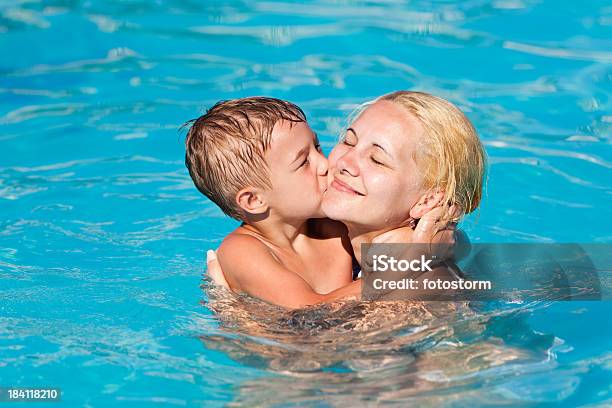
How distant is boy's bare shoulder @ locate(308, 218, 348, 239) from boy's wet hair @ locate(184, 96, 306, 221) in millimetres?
516

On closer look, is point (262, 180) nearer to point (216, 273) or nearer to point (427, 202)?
point (216, 273)

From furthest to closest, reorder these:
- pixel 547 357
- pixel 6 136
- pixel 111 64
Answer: pixel 111 64 → pixel 6 136 → pixel 547 357

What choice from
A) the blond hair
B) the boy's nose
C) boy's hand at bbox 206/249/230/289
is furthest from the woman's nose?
boy's hand at bbox 206/249/230/289

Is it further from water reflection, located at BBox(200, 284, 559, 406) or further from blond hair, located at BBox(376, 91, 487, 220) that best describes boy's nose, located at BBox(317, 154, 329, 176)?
water reflection, located at BBox(200, 284, 559, 406)

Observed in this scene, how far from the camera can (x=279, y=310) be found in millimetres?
4738

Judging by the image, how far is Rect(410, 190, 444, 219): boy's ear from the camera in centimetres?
466

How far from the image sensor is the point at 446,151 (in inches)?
181

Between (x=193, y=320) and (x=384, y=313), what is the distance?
994 millimetres

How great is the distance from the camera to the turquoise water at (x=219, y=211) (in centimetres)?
450

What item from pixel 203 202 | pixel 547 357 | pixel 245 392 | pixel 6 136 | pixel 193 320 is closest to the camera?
pixel 245 392

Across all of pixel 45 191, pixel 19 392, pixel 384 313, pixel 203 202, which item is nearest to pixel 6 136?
pixel 45 191

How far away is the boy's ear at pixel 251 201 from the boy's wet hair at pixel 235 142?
1.1 inches

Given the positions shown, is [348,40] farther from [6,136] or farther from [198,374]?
[198,374]

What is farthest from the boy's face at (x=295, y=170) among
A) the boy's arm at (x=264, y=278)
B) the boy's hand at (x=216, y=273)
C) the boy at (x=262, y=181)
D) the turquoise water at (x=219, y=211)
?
the turquoise water at (x=219, y=211)
